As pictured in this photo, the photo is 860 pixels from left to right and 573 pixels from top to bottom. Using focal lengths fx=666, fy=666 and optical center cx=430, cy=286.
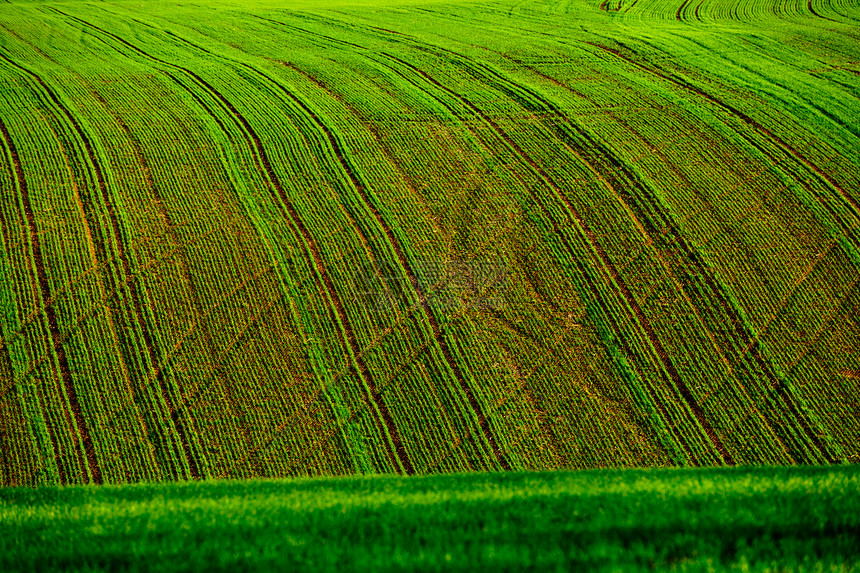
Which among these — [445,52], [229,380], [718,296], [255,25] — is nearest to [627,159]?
[718,296]

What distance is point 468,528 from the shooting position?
817 centimetres

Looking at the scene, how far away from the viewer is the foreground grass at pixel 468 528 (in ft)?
23.6

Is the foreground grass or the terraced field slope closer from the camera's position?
the foreground grass

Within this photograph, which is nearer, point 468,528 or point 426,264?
point 468,528

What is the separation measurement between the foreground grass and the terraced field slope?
4.06m

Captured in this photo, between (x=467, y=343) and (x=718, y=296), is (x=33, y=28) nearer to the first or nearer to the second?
(x=467, y=343)

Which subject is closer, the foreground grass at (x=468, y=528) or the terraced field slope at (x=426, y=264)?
the foreground grass at (x=468, y=528)

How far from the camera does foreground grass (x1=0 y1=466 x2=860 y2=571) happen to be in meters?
7.20

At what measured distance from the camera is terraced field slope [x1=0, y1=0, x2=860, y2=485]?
566 inches

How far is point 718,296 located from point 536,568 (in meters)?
12.8

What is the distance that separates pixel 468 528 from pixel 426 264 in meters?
11.3

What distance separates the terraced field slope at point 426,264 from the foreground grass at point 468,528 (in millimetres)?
4058

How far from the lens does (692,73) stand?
29.4 meters

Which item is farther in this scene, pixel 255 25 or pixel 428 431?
pixel 255 25
